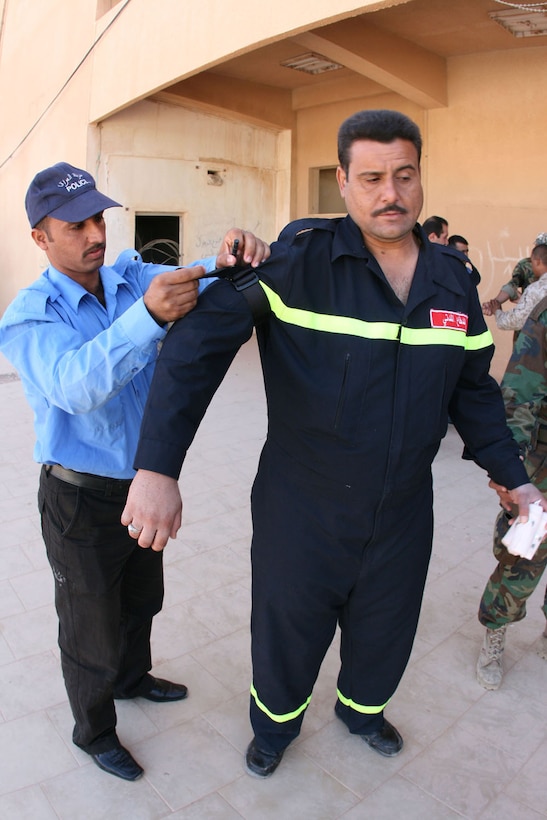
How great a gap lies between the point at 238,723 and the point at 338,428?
1.43 m

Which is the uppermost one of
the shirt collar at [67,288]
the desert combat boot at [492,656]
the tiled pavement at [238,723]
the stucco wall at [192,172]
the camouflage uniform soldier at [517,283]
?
the stucco wall at [192,172]

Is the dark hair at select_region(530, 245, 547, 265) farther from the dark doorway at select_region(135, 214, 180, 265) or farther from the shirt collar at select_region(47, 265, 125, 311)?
the dark doorway at select_region(135, 214, 180, 265)

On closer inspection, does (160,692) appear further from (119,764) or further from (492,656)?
(492,656)

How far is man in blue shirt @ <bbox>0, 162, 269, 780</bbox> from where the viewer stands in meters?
1.93

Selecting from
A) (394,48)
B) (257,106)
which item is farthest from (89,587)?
(257,106)

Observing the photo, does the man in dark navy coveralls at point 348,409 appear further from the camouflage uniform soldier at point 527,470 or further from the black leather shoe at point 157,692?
the black leather shoe at point 157,692

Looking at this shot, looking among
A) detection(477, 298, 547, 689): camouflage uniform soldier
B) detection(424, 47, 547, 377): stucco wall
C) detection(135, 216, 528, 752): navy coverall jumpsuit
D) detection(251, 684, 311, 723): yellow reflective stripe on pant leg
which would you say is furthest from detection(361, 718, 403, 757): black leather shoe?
detection(424, 47, 547, 377): stucco wall

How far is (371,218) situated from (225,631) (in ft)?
6.95

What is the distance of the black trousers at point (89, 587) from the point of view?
2.29 meters

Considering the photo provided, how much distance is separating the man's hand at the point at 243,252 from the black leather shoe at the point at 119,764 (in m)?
1.74

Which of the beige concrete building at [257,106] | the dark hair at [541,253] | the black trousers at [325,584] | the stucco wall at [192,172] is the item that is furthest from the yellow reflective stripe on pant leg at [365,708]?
the stucco wall at [192,172]

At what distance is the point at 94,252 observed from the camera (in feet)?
7.34

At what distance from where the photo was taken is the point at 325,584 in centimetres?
223

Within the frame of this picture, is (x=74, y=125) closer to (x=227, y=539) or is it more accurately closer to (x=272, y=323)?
(x=227, y=539)
